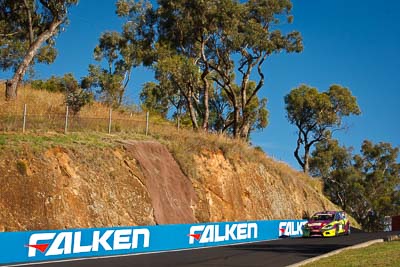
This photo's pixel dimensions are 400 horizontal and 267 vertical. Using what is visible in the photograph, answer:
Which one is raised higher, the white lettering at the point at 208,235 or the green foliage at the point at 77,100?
the green foliage at the point at 77,100

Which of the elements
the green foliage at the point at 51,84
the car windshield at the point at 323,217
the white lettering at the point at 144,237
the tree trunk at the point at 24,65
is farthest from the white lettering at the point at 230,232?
the green foliage at the point at 51,84

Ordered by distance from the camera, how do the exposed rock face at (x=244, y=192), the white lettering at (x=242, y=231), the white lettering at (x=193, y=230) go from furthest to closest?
the exposed rock face at (x=244, y=192), the white lettering at (x=242, y=231), the white lettering at (x=193, y=230)

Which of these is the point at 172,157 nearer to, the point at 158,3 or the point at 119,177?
the point at 119,177

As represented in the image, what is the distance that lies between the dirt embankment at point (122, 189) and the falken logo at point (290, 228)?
280cm

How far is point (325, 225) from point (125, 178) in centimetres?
1393

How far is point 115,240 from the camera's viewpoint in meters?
20.5

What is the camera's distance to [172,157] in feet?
109

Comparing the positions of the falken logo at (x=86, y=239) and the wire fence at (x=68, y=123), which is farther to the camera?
the wire fence at (x=68, y=123)

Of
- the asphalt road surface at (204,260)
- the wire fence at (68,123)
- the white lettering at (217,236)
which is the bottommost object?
the asphalt road surface at (204,260)

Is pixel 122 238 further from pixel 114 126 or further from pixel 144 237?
pixel 114 126

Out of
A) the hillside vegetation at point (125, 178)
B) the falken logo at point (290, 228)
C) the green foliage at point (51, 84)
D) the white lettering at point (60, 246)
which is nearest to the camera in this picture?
the white lettering at point (60, 246)

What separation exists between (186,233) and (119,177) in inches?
200

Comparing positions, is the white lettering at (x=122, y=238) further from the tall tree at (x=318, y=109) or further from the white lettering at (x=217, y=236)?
the tall tree at (x=318, y=109)

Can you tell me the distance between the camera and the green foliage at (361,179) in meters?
78.4
